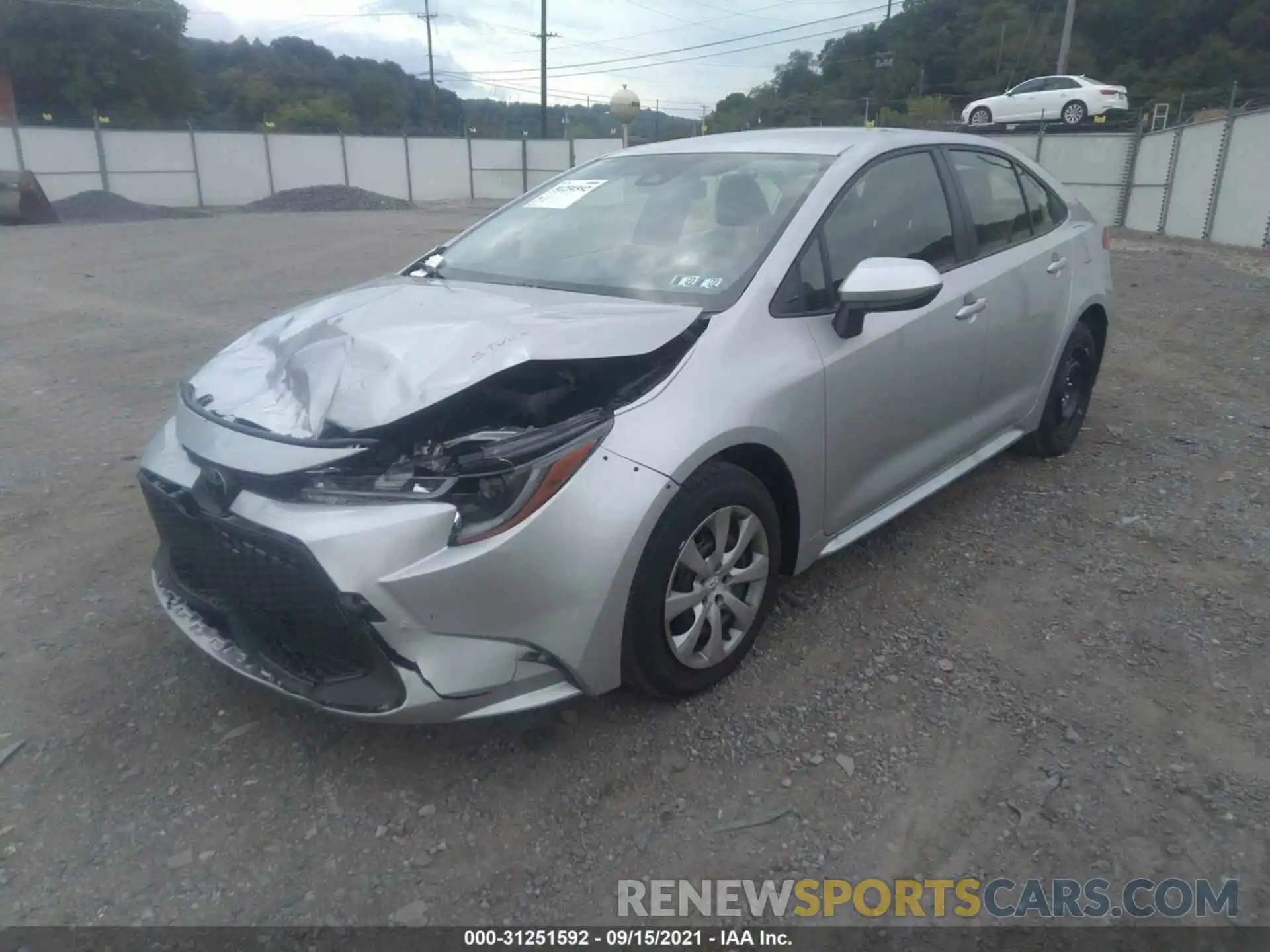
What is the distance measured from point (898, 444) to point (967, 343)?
0.60 m

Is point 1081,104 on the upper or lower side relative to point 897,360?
upper

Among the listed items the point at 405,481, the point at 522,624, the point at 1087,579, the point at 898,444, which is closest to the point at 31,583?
the point at 405,481

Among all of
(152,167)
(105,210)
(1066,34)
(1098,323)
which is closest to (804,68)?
(1066,34)

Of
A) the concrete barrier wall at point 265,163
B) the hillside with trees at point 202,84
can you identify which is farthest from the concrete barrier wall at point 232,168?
the hillside with trees at point 202,84

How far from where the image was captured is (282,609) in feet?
7.82

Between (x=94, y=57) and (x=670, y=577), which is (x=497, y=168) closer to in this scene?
(x=94, y=57)

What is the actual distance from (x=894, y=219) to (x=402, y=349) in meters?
2.00

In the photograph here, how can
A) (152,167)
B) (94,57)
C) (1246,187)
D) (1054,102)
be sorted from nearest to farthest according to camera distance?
(1246,187) < (1054,102) < (152,167) < (94,57)

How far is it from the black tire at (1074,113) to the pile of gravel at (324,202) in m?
20.1

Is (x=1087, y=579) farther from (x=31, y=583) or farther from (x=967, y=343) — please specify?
(x=31, y=583)

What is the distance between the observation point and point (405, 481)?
2398 mm

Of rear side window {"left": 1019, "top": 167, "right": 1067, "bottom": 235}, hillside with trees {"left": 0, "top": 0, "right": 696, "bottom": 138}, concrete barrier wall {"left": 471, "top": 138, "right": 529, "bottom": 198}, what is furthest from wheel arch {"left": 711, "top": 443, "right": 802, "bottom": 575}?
concrete barrier wall {"left": 471, "top": 138, "right": 529, "bottom": 198}

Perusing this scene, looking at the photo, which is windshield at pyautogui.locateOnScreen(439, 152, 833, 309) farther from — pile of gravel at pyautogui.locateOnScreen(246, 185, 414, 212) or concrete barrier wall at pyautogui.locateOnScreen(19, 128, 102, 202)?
concrete barrier wall at pyautogui.locateOnScreen(19, 128, 102, 202)

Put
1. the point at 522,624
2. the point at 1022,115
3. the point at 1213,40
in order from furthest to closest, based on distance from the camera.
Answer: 1. the point at 1213,40
2. the point at 1022,115
3. the point at 522,624
